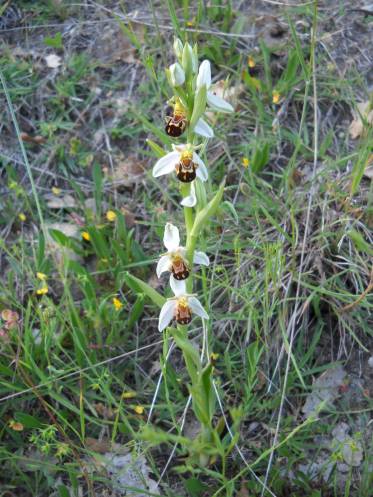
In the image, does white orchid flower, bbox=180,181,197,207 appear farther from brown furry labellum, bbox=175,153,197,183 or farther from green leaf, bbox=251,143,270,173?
green leaf, bbox=251,143,270,173

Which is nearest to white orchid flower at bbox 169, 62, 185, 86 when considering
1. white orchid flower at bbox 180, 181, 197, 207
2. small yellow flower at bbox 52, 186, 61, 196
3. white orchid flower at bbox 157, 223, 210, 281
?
white orchid flower at bbox 180, 181, 197, 207

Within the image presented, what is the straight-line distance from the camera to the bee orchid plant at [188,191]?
77.9 inches

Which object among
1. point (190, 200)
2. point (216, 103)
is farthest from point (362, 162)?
point (190, 200)

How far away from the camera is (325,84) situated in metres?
3.25

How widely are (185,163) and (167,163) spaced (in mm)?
122

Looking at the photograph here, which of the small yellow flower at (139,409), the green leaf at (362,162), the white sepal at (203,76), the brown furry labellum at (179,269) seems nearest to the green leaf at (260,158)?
the green leaf at (362,162)

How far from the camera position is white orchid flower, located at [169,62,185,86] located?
1.92 m

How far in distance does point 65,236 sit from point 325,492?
1.60 m

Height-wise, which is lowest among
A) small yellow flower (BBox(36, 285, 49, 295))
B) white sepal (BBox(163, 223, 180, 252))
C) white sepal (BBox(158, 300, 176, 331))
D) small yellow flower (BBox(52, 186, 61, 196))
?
small yellow flower (BBox(36, 285, 49, 295))

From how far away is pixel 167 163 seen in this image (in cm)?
211

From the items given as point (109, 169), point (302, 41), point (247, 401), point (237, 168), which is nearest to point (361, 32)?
point (302, 41)

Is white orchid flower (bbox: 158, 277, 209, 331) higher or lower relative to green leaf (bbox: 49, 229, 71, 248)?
higher

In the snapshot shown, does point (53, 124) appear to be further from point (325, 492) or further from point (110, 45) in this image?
point (325, 492)

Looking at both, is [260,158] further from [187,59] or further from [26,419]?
[26,419]
